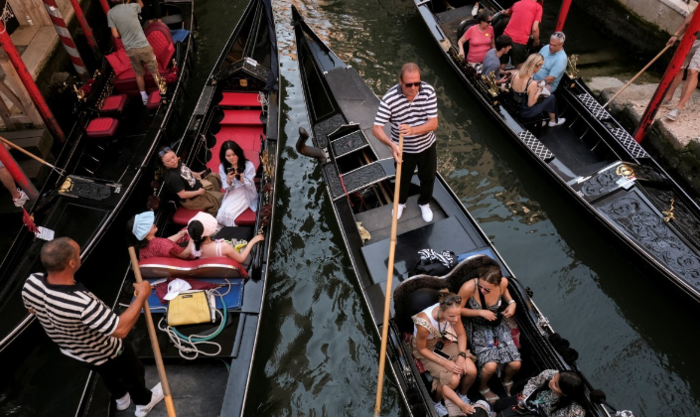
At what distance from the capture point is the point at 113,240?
4047 mm

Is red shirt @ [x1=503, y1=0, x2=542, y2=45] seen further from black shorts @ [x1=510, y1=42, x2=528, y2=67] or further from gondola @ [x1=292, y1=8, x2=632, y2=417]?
gondola @ [x1=292, y1=8, x2=632, y2=417]

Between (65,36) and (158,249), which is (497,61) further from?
(65,36)

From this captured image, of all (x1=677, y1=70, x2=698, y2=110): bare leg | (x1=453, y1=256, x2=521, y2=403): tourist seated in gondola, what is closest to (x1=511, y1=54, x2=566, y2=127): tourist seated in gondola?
(x1=677, y1=70, x2=698, y2=110): bare leg

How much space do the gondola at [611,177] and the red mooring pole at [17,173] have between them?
4.40 m

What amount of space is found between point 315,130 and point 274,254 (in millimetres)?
1231

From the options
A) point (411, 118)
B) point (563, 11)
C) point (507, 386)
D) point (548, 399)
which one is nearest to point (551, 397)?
point (548, 399)

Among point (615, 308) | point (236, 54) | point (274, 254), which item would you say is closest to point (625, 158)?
point (615, 308)

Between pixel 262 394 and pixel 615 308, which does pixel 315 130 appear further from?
pixel 615 308

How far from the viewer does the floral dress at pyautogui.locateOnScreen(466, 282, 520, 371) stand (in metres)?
2.92

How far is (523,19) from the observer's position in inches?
204

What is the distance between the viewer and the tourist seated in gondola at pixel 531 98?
178 inches

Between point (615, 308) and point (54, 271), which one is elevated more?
point (54, 271)

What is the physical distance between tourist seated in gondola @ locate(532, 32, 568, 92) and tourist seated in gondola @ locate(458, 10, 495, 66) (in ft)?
2.65

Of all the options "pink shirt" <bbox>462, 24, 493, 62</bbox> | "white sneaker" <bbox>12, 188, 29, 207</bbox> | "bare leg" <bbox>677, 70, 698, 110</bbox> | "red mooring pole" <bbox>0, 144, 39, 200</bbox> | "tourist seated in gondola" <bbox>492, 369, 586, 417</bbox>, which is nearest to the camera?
"tourist seated in gondola" <bbox>492, 369, 586, 417</bbox>
